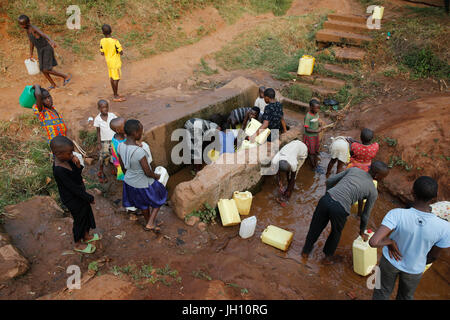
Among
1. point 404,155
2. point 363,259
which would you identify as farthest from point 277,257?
point 404,155

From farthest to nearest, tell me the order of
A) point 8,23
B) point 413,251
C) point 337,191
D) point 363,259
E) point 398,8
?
point 398,8, point 8,23, point 363,259, point 337,191, point 413,251

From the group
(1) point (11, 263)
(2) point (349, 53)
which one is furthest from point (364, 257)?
(2) point (349, 53)

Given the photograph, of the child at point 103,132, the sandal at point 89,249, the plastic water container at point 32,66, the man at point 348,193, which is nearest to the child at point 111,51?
the child at point 103,132

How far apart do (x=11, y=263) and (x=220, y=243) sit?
2216 millimetres

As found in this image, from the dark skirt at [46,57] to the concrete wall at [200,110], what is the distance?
301 cm

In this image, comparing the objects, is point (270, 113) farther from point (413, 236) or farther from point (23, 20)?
point (23, 20)

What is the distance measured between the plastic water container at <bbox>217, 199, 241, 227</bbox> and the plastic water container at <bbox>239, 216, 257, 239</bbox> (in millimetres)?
179

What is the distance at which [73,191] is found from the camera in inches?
111

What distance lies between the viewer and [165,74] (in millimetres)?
8031

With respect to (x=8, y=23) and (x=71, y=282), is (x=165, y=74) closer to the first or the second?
(x=8, y=23)

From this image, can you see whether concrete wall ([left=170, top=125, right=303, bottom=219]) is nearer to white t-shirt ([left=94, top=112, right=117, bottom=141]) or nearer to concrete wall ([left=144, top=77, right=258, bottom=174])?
concrete wall ([left=144, top=77, right=258, bottom=174])

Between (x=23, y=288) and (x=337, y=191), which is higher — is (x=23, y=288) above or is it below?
below

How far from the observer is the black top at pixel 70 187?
2723 millimetres

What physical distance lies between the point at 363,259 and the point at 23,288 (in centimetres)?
349
